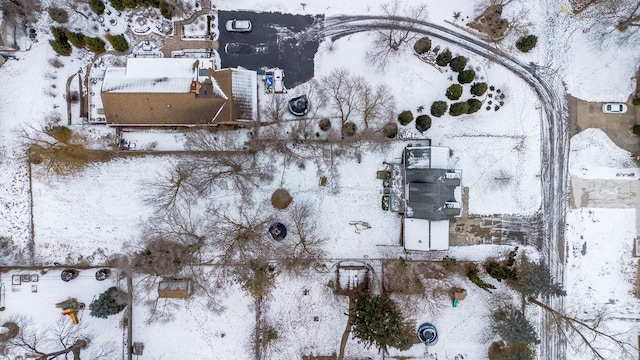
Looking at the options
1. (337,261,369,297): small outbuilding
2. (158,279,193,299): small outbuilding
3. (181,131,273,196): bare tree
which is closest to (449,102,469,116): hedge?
(337,261,369,297): small outbuilding

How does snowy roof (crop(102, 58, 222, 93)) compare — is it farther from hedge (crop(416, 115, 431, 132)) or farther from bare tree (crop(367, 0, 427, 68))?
hedge (crop(416, 115, 431, 132))

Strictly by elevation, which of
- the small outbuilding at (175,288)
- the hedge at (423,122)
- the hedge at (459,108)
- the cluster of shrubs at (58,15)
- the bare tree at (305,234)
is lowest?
the small outbuilding at (175,288)

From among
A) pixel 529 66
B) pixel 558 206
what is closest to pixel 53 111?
pixel 529 66

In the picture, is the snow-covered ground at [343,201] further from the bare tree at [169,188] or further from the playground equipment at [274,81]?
the playground equipment at [274,81]

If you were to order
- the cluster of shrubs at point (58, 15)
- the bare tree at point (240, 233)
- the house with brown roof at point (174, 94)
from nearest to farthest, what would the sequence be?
the house with brown roof at point (174, 94) < the cluster of shrubs at point (58, 15) < the bare tree at point (240, 233)

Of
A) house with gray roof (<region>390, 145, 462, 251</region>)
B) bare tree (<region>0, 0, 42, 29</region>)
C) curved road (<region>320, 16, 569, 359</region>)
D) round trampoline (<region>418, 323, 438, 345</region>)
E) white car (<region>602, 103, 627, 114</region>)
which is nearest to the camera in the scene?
house with gray roof (<region>390, 145, 462, 251</region>)

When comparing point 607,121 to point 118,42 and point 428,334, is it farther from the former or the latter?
point 118,42

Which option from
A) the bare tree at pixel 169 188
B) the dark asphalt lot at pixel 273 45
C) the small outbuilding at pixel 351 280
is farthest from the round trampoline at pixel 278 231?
the dark asphalt lot at pixel 273 45
